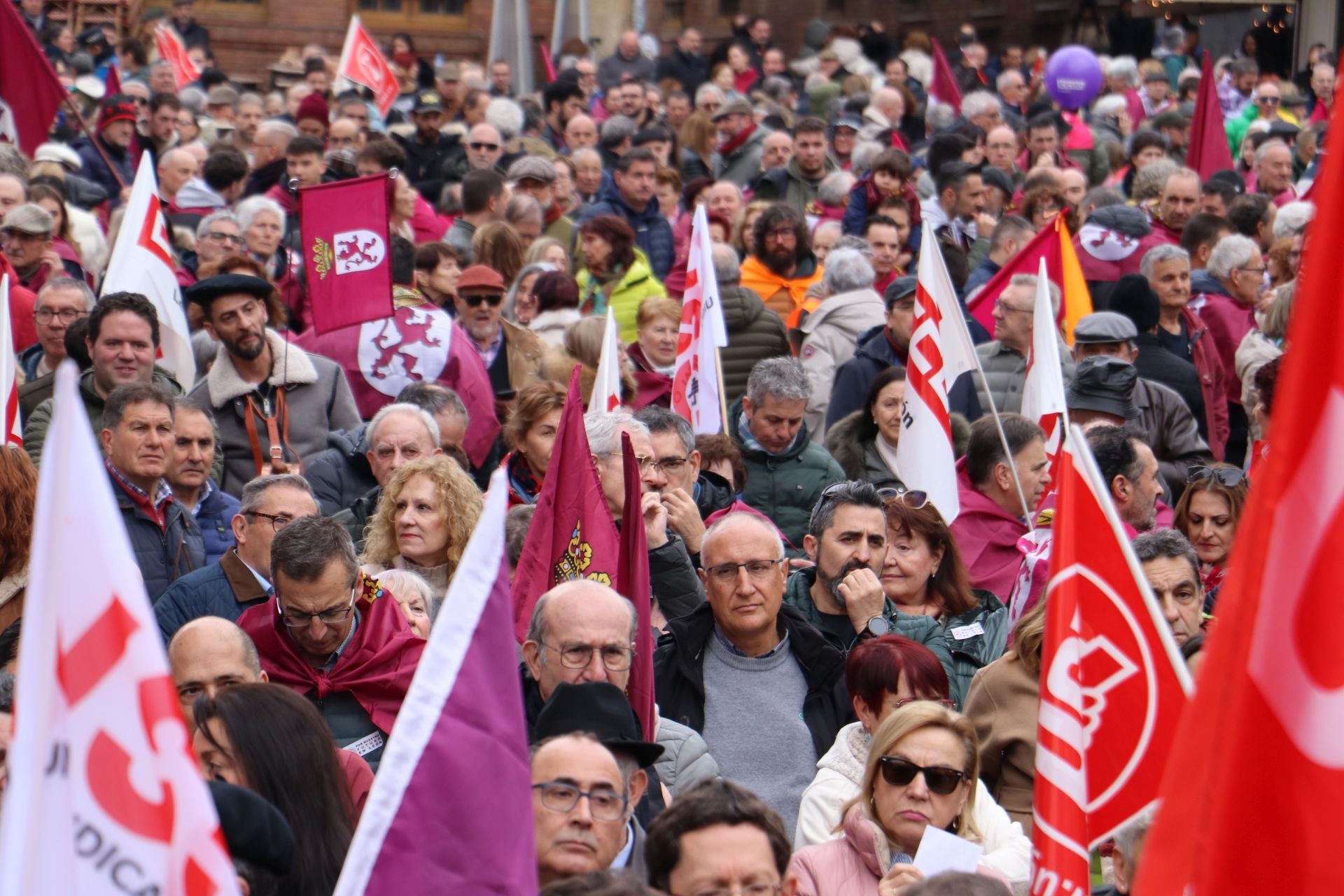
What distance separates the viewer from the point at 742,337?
994cm

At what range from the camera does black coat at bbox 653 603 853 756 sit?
570cm

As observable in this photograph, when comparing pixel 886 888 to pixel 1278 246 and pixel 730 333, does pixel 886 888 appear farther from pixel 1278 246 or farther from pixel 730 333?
pixel 1278 246

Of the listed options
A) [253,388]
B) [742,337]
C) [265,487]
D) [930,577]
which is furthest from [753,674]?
[742,337]

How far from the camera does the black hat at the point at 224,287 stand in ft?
25.7

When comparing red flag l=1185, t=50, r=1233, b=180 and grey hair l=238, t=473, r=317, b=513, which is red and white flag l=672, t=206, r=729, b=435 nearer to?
grey hair l=238, t=473, r=317, b=513

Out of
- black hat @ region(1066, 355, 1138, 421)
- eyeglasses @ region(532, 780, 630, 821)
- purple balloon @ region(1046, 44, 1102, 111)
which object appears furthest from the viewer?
purple balloon @ region(1046, 44, 1102, 111)

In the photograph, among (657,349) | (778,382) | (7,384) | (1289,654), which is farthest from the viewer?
(657,349)

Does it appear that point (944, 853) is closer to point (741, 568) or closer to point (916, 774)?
point (916, 774)

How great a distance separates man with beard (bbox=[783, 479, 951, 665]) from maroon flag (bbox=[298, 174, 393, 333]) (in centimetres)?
283

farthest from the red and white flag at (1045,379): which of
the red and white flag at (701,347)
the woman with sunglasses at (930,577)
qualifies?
the woman with sunglasses at (930,577)

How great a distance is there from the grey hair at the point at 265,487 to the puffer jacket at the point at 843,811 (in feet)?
6.19

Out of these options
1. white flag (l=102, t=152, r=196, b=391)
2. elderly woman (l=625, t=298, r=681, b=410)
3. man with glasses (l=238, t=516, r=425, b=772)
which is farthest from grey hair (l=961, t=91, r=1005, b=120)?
man with glasses (l=238, t=516, r=425, b=772)

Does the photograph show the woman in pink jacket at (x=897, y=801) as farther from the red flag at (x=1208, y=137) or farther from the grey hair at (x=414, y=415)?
the red flag at (x=1208, y=137)

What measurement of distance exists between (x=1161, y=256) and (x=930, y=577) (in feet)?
13.8
